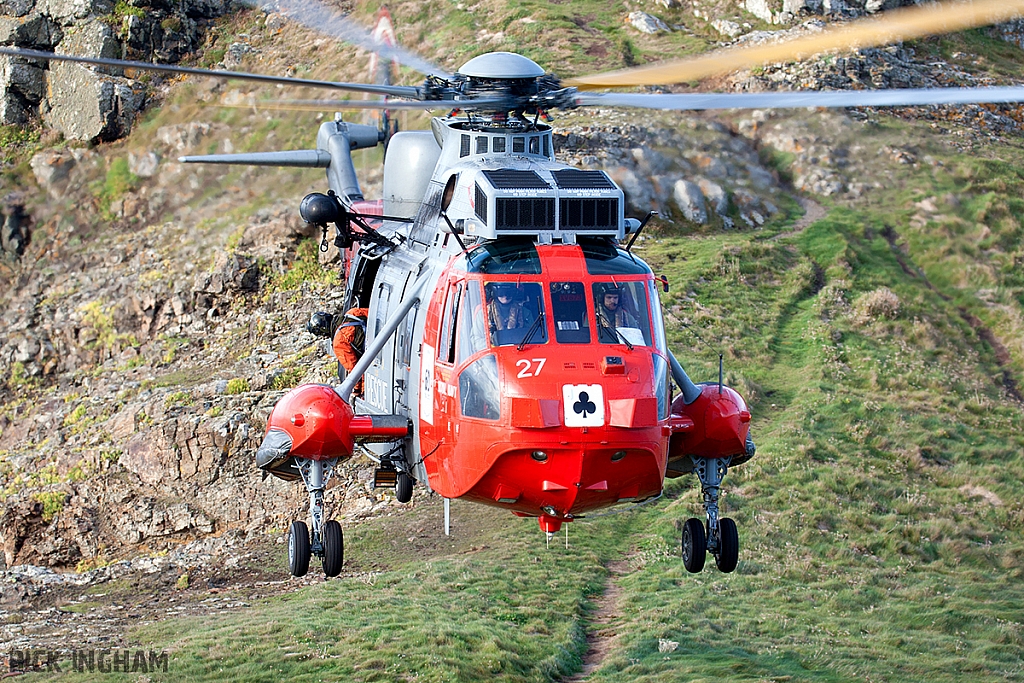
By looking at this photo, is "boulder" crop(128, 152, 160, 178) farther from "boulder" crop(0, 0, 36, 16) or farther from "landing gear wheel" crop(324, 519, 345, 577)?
"landing gear wheel" crop(324, 519, 345, 577)

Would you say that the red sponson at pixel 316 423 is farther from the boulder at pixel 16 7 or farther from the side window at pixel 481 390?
the boulder at pixel 16 7

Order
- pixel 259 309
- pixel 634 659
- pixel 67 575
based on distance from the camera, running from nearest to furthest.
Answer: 1. pixel 634 659
2. pixel 67 575
3. pixel 259 309

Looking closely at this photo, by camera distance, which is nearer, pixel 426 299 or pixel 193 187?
pixel 426 299

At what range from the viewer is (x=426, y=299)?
14508mm

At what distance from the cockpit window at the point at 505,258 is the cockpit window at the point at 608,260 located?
597 millimetres

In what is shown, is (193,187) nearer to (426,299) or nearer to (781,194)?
(781,194)

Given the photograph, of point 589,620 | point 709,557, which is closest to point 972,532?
point 709,557

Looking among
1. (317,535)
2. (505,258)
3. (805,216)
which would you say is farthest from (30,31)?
(505,258)

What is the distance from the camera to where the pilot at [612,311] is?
12.6m

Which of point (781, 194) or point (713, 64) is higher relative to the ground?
point (713, 64)

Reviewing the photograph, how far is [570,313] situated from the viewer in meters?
12.5

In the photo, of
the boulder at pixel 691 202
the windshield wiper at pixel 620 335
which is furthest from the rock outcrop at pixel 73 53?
the windshield wiper at pixel 620 335

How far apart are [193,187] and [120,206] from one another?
288 centimetres

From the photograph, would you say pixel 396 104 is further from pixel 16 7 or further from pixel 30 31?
pixel 16 7
